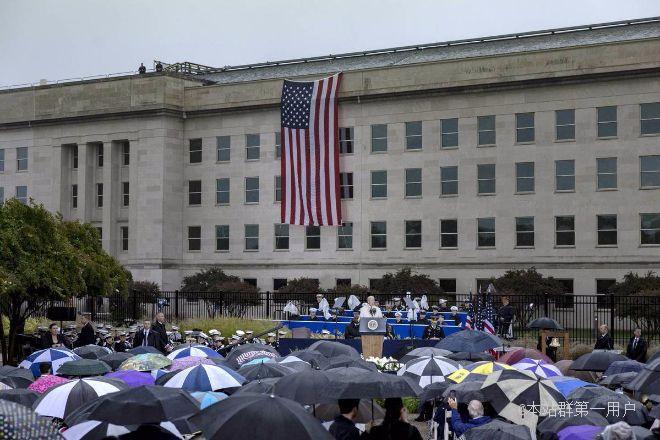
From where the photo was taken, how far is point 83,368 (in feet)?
65.4

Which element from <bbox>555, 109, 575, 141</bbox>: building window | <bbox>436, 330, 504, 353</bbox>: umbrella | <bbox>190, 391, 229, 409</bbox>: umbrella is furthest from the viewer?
<bbox>555, 109, 575, 141</bbox>: building window

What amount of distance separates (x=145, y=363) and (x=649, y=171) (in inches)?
1586

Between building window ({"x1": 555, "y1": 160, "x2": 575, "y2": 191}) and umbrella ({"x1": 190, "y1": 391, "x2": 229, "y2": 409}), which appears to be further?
building window ({"x1": 555, "y1": 160, "x2": 575, "y2": 191})

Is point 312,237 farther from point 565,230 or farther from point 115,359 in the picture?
point 115,359

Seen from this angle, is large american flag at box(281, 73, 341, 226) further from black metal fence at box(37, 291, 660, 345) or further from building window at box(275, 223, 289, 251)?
black metal fence at box(37, 291, 660, 345)

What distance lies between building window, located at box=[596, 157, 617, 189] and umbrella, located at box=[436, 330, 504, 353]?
114 ft

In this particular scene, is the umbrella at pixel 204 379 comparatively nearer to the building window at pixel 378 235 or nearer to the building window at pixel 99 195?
the building window at pixel 378 235

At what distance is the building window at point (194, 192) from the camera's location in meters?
69.1

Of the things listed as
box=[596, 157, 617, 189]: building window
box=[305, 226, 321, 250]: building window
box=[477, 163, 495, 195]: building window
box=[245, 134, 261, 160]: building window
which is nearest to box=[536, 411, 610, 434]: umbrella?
box=[596, 157, 617, 189]: building window

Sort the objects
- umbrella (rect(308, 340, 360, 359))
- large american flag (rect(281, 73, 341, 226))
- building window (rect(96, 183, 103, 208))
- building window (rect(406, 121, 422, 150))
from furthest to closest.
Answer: building window (rect(96, 183, 103, 208)) < building window (rect(406, 121, 422, 150)) < large american flag (rect(281, 73, 341, 226)) < umbrella (rect(308, 340, 360, 359))

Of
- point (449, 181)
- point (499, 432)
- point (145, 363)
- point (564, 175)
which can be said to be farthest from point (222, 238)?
point (499, 432)

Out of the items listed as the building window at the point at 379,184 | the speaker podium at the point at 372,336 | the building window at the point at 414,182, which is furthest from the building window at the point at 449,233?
the speaker podium at the point at 372,336

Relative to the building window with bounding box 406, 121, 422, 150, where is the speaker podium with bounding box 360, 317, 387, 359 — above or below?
below

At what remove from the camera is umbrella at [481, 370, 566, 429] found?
15156mm
